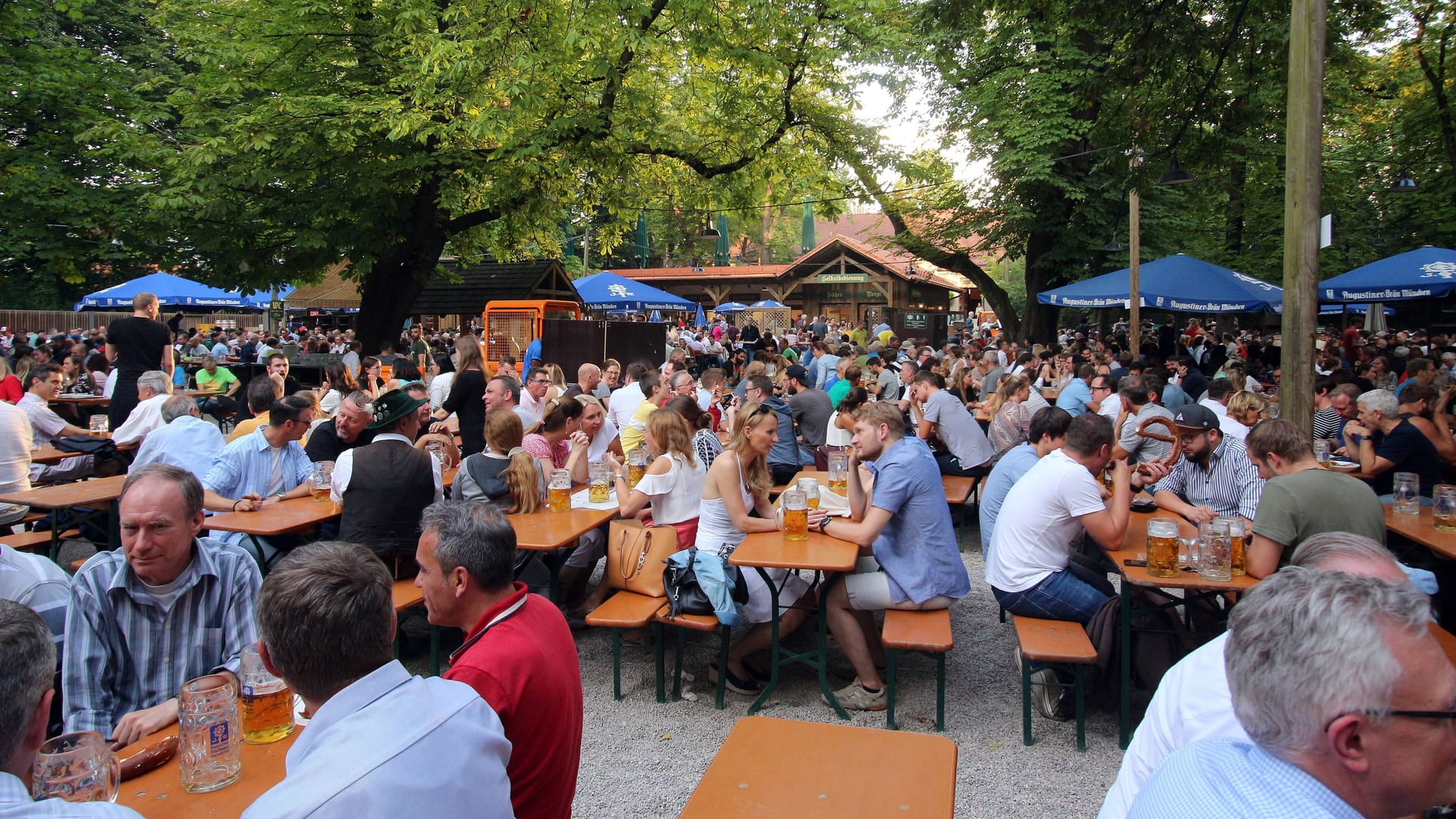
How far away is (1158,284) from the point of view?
12.7 metres

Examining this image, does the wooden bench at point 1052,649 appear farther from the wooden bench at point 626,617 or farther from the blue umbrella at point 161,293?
the blue umbrella at point 161,293

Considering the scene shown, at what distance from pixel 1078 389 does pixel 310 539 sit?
6816 mm

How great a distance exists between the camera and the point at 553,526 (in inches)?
186

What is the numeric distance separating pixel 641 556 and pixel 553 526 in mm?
539

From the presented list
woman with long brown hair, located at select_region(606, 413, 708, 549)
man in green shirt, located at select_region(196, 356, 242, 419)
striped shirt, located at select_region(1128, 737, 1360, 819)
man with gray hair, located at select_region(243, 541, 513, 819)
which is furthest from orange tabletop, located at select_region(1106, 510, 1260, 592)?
man in green shirt, located at select_region(196, 356, 242, 419)

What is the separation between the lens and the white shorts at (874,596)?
4.28m

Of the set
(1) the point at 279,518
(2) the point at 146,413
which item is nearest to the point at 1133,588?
(1) the point at 279,518

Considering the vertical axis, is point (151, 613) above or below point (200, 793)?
above

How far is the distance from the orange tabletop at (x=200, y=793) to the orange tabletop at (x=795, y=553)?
89.1 inches

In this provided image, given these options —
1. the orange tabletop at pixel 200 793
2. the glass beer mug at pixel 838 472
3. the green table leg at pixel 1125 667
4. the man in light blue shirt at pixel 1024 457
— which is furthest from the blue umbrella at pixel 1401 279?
the orange tabletop at pixel 200 793

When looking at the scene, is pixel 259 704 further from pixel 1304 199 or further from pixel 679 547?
pixel 1304 199

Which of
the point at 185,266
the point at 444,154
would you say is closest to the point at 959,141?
the point at 444,154

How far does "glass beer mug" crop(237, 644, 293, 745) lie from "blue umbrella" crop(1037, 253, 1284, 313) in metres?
12.0

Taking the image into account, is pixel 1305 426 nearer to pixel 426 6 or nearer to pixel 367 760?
pixel 367 760
